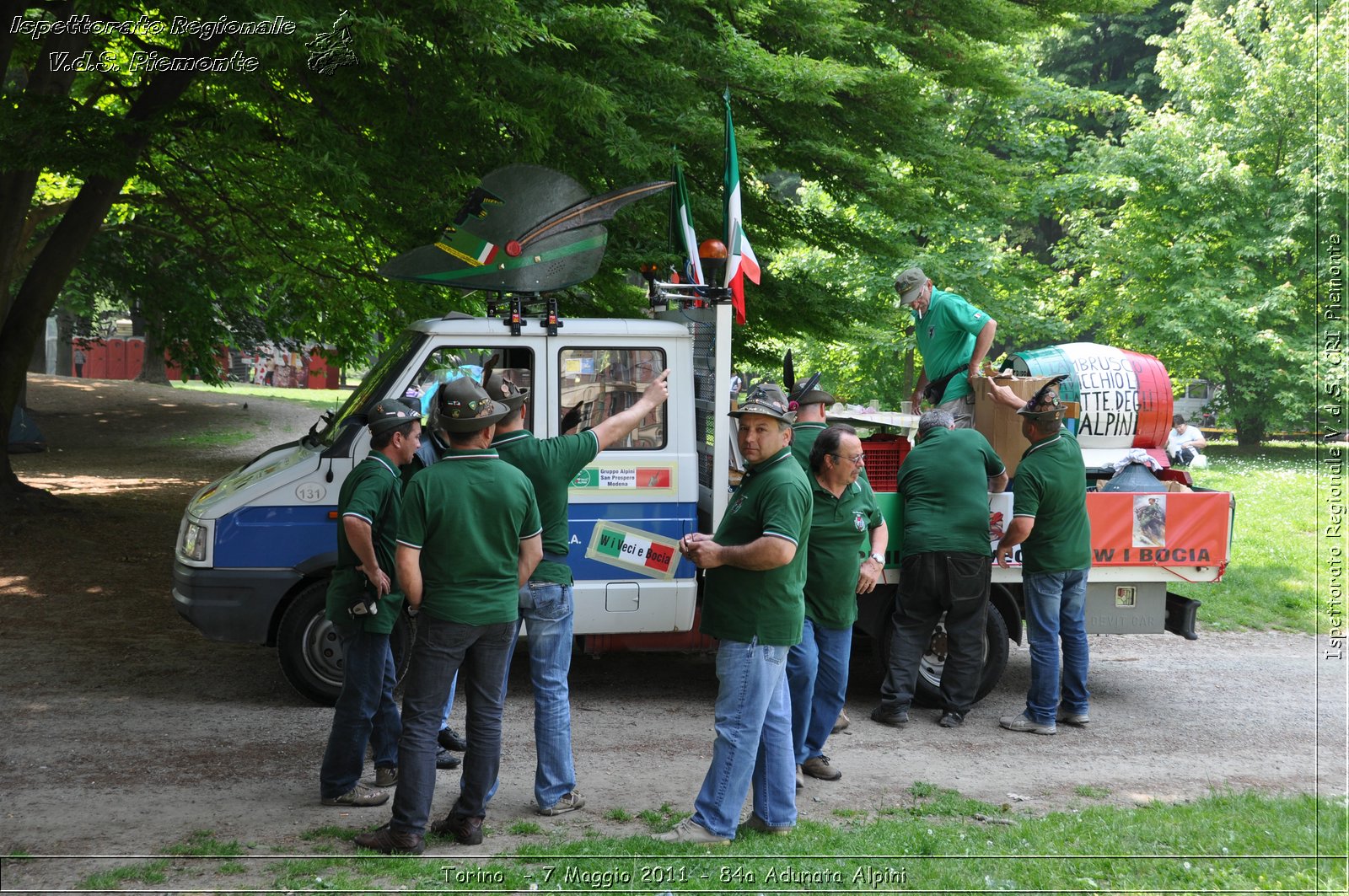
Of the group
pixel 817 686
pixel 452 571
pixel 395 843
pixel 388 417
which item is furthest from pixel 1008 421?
pixel 395 843

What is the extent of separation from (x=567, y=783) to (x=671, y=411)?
2.36 meters

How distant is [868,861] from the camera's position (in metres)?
4.62

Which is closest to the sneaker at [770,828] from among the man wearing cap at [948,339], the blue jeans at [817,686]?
the blue jeans at [817,686]

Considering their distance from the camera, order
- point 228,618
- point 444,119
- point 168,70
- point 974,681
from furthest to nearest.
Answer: point 168,70 → point 444,119 → point 974,681 → point 228,618

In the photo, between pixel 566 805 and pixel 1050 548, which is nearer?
pixel 566 805

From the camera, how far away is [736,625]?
191 inches

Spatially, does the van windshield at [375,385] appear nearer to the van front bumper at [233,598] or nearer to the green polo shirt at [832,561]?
the van front bumper at [233,598]

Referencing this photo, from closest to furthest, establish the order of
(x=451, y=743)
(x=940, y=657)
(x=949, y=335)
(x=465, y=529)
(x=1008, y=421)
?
1. (x=465, y=529)
2. (x=451, y=743)
3. (x=940, y=657)
4. (x=1008, y=421)
5. (x=949, y=335)

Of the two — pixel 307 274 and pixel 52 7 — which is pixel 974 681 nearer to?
pixel 307 274

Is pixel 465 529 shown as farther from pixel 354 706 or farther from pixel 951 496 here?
pixel 951 496

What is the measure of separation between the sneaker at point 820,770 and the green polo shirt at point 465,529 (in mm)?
2147

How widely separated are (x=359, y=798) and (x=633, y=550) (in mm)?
2169

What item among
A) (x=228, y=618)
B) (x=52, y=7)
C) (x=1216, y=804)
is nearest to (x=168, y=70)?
(x=52, y=7)

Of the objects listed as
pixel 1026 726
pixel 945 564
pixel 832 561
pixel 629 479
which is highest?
pixel 629 479
